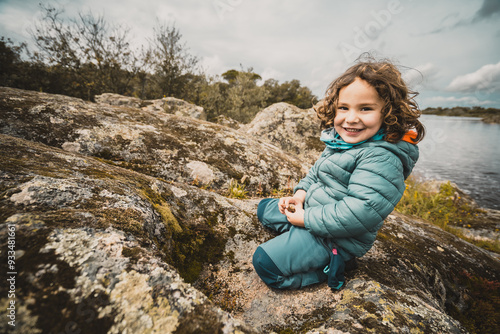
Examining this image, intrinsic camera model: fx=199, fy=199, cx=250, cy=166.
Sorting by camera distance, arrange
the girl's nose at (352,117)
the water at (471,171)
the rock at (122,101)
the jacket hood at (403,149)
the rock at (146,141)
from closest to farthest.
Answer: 1. the jacket hood at (403,149)
2. the girl's nose at (352,117)
3. the rock at (146,141)
4. the rock at (122,101)
5. the water at (471,171)

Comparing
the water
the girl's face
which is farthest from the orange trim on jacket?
the water

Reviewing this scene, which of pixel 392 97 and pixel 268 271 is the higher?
pixel 392 97

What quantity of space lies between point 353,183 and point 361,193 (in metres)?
0.14

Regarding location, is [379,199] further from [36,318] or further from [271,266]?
[36,318]

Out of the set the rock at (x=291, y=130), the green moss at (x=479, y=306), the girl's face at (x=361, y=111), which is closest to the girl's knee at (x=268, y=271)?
the girl's face at (x=361, y=111)

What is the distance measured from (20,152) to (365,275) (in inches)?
137

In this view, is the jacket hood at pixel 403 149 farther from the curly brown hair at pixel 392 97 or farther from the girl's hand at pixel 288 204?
the girl's hand at pixel 288 204

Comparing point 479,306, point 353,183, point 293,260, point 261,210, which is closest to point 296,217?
point 293,260

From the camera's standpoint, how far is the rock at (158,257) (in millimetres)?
903

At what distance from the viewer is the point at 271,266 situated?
177 centimetres

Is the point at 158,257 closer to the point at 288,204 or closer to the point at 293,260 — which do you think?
the point at 293,260

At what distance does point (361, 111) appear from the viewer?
6.68ft

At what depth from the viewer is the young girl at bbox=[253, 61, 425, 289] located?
1.76 m

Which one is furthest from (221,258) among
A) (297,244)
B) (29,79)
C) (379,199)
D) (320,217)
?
(29,79)
